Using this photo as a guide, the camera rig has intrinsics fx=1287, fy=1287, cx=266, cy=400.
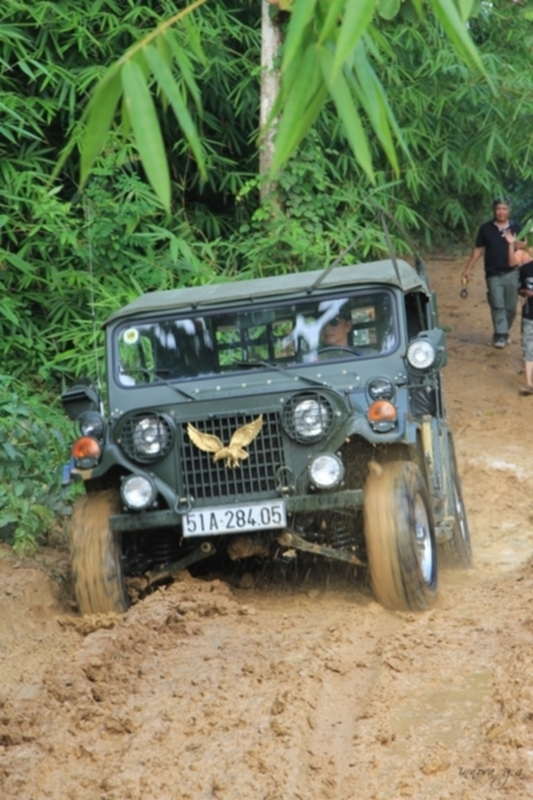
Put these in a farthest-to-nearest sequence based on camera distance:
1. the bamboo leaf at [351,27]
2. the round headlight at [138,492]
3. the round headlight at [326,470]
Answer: the round headlight at [138,492] < the round headlight at [326,470] < the bamboo leaf at [351,27]

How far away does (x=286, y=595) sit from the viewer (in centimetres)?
710

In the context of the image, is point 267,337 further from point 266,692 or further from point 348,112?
point 348,112

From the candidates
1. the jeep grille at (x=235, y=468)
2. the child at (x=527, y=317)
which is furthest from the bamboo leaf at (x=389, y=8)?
the child at (x=527, y=317)

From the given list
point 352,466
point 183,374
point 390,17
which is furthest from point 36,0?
point 390,17

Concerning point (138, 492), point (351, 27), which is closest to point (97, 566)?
point (138, 492)

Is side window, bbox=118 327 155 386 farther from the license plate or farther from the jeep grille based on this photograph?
the license plate

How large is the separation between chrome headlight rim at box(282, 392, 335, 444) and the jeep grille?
8 cm

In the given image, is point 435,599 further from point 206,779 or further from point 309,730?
point 206,779

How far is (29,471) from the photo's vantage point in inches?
356

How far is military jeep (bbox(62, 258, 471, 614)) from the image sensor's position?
21.2 feet

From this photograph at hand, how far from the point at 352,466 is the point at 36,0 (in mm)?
6756

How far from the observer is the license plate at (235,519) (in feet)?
21.1

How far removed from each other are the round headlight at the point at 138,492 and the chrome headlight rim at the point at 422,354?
4.95ft

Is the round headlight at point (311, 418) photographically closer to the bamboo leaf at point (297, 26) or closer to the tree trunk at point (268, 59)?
the bamboo leaf at point (297, 26)
